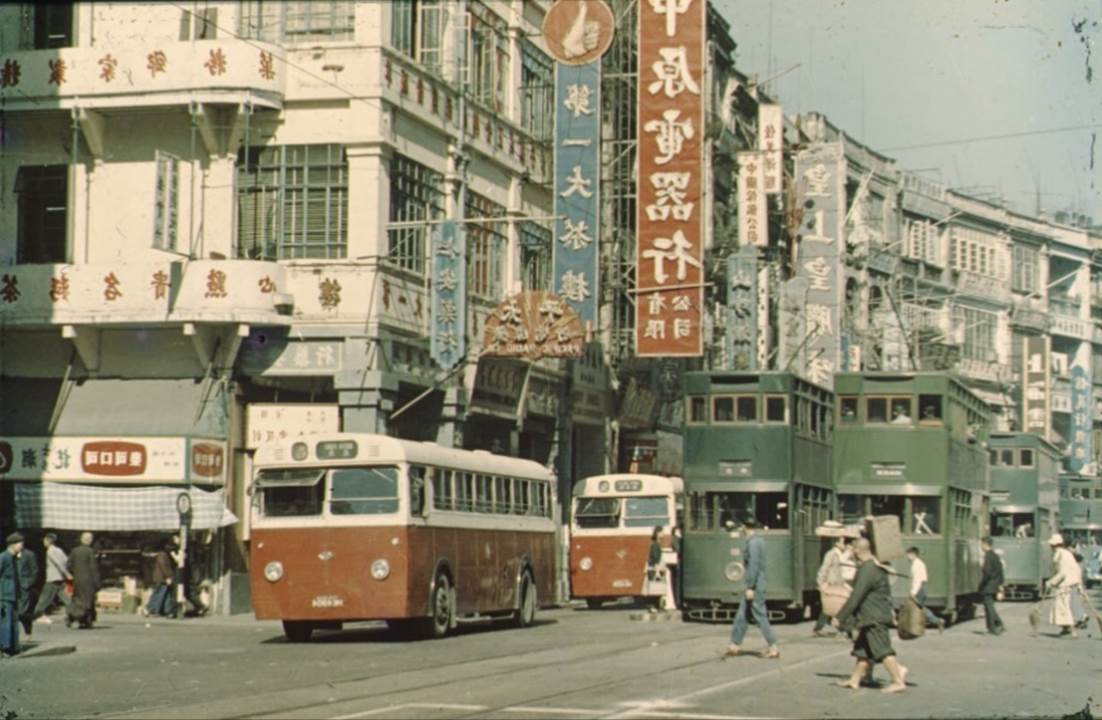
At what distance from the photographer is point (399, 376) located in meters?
36.3

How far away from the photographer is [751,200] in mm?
55438

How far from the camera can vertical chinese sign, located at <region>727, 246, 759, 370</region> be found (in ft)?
171

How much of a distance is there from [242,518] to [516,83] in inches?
525

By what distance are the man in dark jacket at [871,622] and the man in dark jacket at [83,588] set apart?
15.7m

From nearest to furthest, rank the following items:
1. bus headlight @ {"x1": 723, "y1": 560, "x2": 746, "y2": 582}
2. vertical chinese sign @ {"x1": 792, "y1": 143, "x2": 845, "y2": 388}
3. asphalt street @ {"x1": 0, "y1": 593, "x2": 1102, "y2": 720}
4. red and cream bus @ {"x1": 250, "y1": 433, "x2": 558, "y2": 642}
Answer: asphalt street @ {"x1": 0, "y1": 593, "x2": 1102, "y2": 720} < red and cream bus @ {"x1": 250, "y1": 433, "x2": 558, "y2": 642} < bus headlight @ {"x1": 723, "y1": 560, "x2": 746, "y2": 582} < vertical chinese sign @ {"x1": 792, "y1": 143, "x2": 845, "y2": 388}

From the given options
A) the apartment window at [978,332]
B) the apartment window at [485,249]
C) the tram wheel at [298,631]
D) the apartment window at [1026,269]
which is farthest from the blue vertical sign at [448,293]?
the apartment window at [1026,269]

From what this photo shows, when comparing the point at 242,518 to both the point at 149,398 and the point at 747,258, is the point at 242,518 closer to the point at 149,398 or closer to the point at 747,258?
the point at 149,398

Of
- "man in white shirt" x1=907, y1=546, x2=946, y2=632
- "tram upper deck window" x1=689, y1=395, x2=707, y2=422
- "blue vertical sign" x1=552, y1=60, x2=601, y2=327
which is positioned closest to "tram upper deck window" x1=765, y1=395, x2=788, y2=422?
"tram upper deck window" x1=689, y1=395, x2=707, y2=422

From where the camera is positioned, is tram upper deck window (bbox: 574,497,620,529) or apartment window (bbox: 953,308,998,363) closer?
tram upper deck window (bbox: 574,497,620,529)

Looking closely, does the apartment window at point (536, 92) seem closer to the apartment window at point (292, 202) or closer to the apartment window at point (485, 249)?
the apartment window at point (485, 249)

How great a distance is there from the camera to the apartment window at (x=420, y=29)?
35906 millimetres

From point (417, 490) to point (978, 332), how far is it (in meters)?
58.7

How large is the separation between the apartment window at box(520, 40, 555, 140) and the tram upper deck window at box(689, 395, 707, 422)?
41.7 ft

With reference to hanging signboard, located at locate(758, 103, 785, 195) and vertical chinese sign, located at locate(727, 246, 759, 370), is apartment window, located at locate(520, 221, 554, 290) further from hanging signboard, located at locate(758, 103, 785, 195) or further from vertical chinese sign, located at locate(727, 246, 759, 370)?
hanging signboard, located at locate(758, 103, 785, 195)
